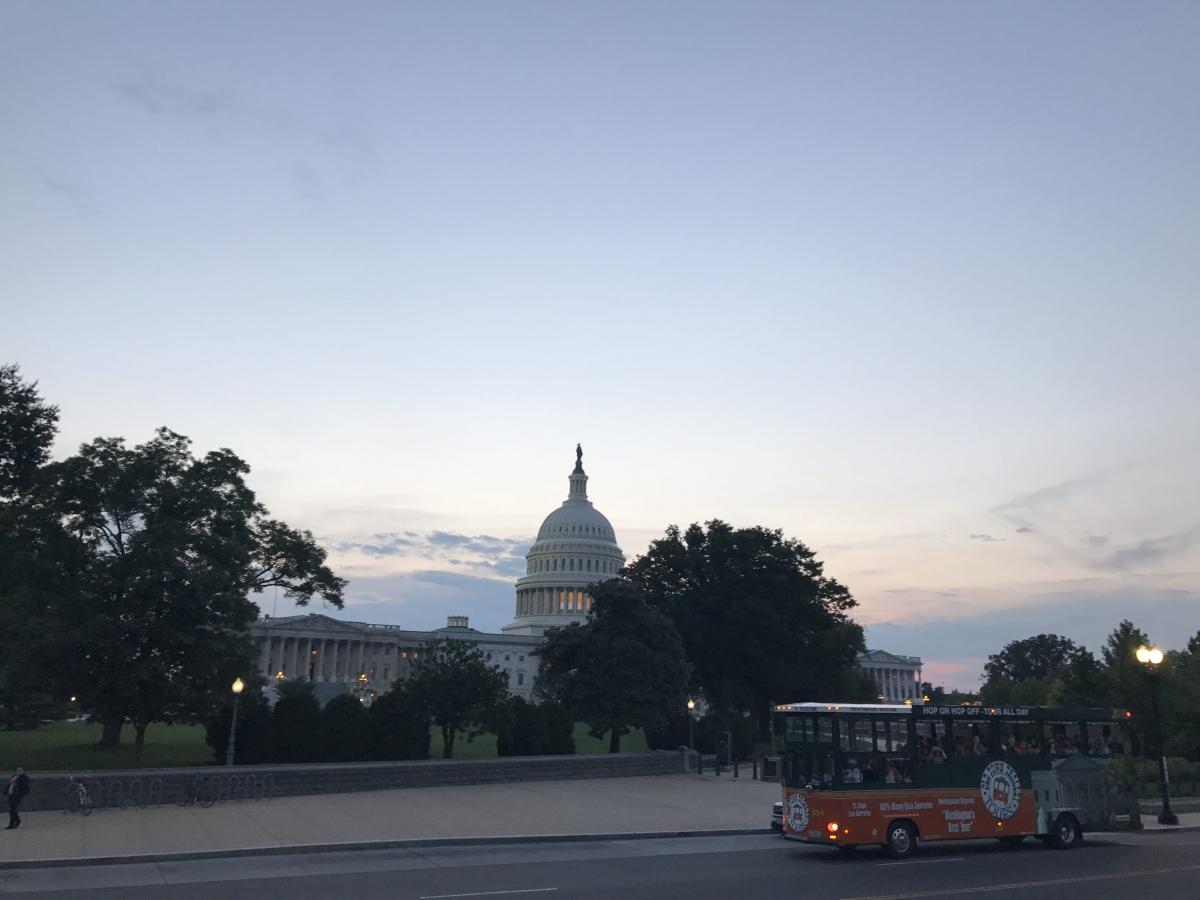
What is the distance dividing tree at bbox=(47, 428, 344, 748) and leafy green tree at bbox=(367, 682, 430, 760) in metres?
6.75

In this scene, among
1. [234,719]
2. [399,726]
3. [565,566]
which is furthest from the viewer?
[565,566]

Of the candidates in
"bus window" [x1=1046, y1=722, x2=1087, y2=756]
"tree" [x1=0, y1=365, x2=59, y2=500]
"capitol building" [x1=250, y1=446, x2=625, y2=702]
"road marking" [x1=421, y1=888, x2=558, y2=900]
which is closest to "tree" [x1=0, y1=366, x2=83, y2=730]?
"tree" [x1=0, y1=365, x2=59, y2=500]

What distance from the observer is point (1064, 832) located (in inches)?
1053

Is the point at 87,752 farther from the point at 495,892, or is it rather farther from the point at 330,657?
the point at 330,657

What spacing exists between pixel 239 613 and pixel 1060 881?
31.1 metres

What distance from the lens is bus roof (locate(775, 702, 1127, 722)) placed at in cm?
2366

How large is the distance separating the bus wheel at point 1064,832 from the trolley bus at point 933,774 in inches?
1.1

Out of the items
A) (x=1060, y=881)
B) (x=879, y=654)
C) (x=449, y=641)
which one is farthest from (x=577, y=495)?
(x=1060, y=881)

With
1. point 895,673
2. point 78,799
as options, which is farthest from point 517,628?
point 78,799

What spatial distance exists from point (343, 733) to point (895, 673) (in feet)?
546

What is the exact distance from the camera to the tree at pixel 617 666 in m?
51.2

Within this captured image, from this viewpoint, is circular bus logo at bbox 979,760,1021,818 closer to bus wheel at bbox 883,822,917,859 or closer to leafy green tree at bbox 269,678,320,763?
bus wheel at bbox 883,822,917,859

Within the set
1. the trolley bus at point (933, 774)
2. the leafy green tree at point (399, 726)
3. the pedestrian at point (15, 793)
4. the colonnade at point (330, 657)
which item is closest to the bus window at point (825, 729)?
the trolley bus at point (933, 774)

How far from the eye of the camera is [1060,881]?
67.4 feet
